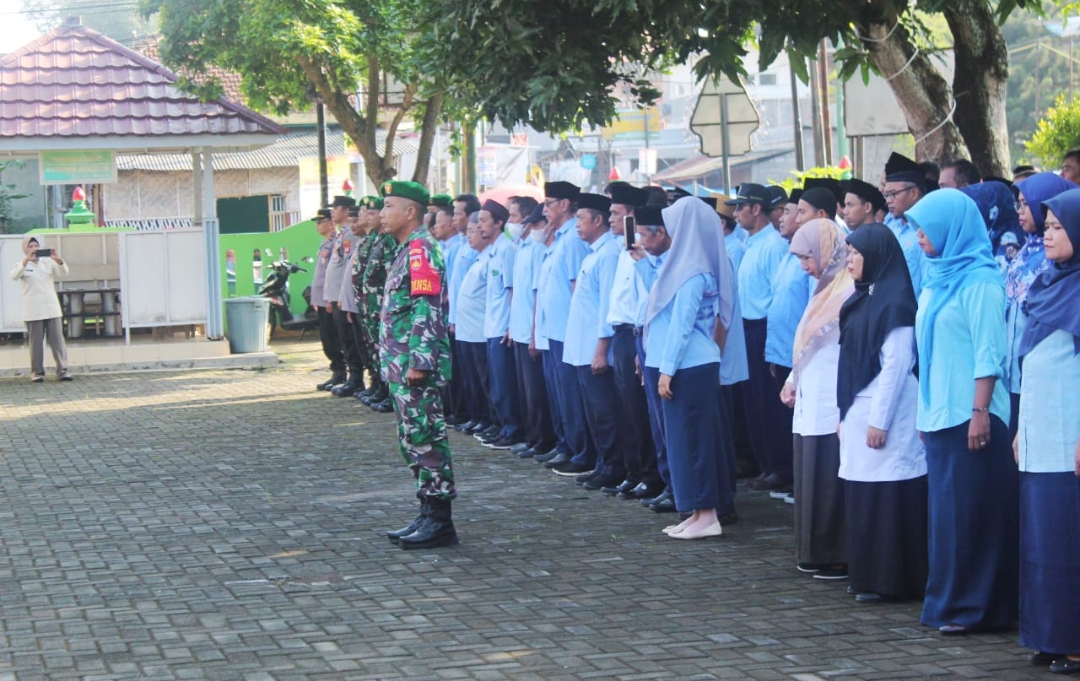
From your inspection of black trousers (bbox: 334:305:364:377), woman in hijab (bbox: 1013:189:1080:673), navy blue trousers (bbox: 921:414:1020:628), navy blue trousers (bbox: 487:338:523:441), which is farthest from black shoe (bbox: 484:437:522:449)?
woman in hijab (bbox: 1013:189:1080:673)

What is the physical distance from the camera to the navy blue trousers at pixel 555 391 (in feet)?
37.1

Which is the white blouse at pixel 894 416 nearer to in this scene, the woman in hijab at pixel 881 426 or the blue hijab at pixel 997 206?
the woman in hijab at pixel 881 426

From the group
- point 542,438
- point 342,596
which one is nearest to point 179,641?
point 342,596

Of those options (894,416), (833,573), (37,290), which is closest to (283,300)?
(37,290)

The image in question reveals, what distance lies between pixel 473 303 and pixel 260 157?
1205 inches

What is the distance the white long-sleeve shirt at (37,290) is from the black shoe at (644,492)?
34.4 feet

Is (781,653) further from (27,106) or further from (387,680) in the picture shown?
(27,106)

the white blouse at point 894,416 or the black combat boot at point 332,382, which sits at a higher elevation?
the white blouse at point 894,416

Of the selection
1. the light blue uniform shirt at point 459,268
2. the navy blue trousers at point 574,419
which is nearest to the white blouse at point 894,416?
the navy blue trousers at point 574,419

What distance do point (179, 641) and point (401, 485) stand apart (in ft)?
13.4

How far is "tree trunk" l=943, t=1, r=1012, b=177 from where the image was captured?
11.3m

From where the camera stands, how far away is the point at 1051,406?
568 centimetres

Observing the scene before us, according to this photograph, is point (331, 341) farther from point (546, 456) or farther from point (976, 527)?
point (976, 527)

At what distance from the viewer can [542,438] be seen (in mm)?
11992
